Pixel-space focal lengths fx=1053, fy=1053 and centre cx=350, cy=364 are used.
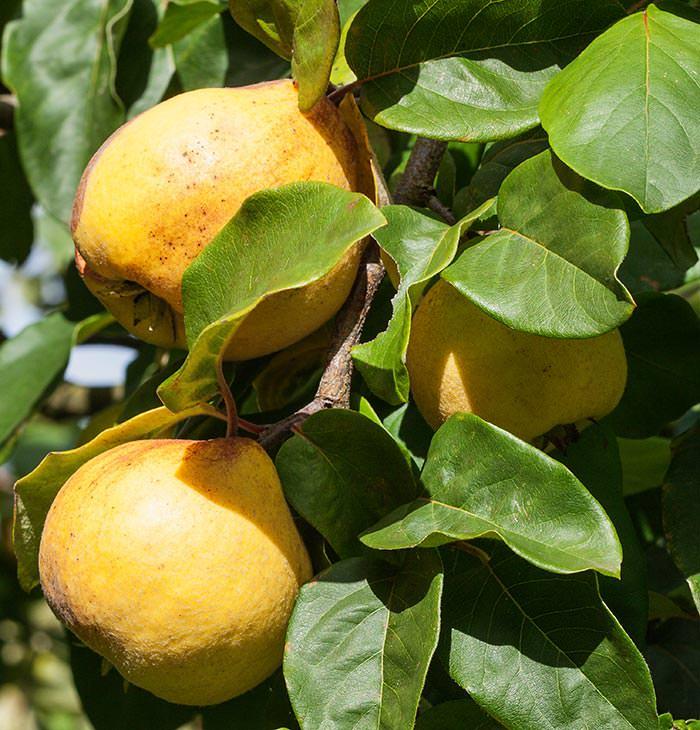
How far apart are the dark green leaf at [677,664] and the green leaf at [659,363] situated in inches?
10.4

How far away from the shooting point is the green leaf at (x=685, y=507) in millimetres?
951

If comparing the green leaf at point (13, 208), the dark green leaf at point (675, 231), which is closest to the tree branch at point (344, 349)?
the dark green leaf at point (675, 231)

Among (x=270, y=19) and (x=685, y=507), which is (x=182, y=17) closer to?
(x=270, y=19)

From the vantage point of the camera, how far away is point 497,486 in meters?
0.77

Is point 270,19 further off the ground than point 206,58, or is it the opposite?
point 270,19

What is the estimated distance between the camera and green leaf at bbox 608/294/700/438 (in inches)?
42.3

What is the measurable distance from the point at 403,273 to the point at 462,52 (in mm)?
235

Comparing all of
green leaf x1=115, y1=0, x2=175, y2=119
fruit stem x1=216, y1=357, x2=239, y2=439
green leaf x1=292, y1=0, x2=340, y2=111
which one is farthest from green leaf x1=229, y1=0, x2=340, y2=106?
green leaf x1=115, y1=0, x2=175, y2=119

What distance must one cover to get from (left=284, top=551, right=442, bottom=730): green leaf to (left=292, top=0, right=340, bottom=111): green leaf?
39 centimetres

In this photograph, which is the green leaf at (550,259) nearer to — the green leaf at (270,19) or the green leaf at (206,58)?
the green leaf at (270,19)

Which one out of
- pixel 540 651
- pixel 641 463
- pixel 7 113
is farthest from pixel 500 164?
pixel 7 113

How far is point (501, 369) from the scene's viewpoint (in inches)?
33.4

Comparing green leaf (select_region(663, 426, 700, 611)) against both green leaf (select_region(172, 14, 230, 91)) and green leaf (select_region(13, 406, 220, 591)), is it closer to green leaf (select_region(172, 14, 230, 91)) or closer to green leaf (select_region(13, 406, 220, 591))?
green leaf (select_region(13, 406, 220, 591))

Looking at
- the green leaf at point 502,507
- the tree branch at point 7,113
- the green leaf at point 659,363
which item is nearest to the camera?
the green leaf at point 502,507
